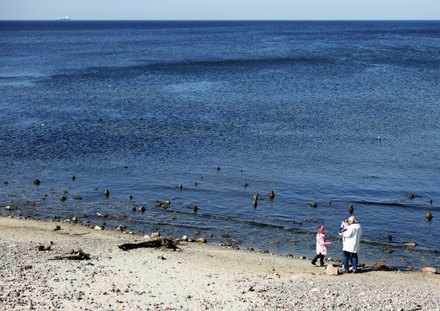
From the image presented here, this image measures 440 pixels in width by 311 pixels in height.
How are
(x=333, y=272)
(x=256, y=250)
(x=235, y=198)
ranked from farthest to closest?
(x=235, y=198) → (x=256, y=250) → (x=333, y=272)

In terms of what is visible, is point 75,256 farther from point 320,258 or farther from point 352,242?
point 352,242

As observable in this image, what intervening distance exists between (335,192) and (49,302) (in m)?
20.4

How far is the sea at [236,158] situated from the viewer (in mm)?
31562

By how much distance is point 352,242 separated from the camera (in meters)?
23.6

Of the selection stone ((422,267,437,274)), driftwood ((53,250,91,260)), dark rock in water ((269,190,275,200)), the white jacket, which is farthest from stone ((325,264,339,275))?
dark rock in water ((269,190,275,200))

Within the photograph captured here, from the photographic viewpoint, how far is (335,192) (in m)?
36.1

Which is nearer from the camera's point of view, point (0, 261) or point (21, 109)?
point (0, 261)

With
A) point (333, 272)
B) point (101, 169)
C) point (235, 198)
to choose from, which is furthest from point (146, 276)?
point (101, 169)

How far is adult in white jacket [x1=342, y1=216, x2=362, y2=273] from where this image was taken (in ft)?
77.5

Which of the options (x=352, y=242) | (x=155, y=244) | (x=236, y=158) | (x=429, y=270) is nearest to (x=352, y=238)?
(x=352, y=242)

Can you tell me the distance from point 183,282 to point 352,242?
248 inches

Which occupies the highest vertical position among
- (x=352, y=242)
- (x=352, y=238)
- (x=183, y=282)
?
(x=352, y=238)

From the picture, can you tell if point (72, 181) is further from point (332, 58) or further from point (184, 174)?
point (332, 58)

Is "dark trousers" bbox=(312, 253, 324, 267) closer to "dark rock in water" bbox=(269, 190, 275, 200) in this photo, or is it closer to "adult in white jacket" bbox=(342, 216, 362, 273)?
"adult in white jacket" bbox=(342, 216, 362, 273)
